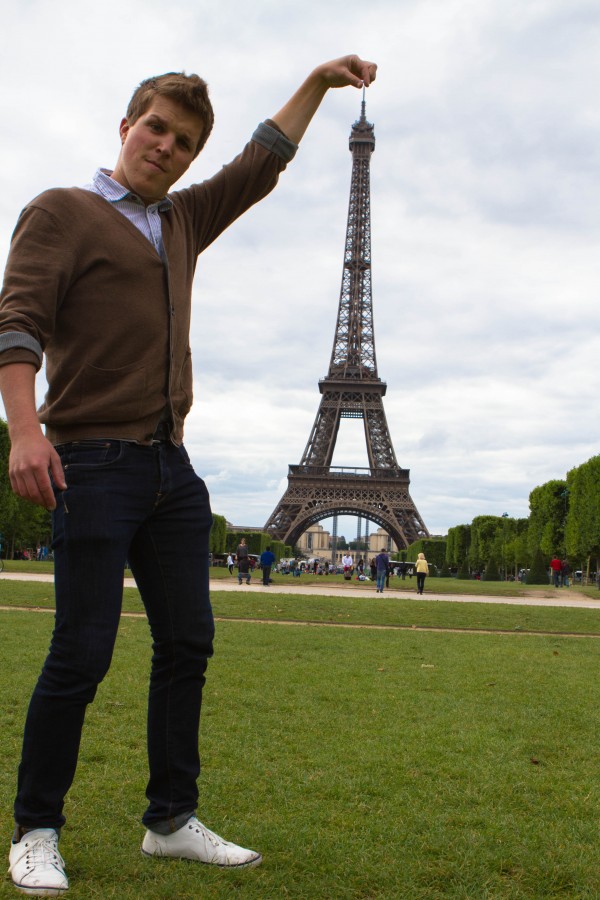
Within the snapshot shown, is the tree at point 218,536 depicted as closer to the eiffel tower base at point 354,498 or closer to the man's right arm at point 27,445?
the eiffel tower base at point 354,498

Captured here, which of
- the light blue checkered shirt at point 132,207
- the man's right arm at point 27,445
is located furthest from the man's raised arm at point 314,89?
the man's right arm at point 27,445

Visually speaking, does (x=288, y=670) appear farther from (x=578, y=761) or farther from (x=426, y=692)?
(x=578, y=761)

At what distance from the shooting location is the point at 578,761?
4340 mm

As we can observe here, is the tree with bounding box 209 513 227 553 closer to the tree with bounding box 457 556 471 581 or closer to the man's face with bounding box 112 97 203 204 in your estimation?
the tree with bounding box 457 556 471 581

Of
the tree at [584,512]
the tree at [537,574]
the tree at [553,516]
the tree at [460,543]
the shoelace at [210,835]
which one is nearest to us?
the shoelace at [210,835]

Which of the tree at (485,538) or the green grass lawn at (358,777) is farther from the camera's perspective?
the tree at (485,538)

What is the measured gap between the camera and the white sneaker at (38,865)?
8.10ft

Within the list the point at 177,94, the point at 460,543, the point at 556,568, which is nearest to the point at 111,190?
the point at 177,94

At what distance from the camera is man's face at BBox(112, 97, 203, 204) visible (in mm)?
2838

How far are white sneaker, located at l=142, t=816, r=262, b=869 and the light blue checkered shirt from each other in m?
1.87

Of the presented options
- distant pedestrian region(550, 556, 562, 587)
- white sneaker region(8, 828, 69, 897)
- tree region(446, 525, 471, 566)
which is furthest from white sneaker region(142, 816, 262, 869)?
tree region(446, 525, 471, 566)

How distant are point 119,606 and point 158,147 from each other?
1.47m

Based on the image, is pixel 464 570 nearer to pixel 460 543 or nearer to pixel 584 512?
pixel 460 543

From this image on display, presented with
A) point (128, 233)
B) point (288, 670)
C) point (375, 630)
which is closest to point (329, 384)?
point (375, 630)
